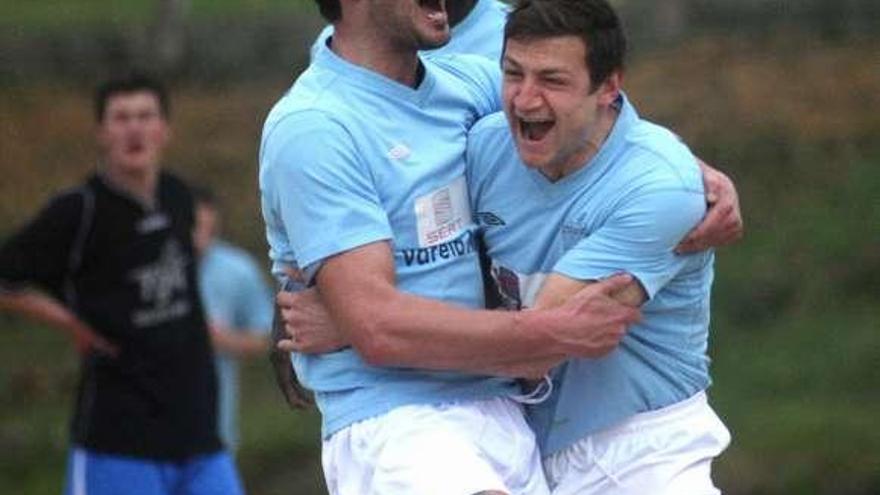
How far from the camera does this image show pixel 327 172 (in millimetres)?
5316

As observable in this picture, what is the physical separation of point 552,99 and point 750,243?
888cm

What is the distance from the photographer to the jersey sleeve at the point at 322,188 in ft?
17.4

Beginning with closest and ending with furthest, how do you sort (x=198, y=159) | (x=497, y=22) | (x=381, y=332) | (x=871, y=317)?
(x=381, y=332) → (x=497, y=22) → (x=871, y=317) → (x=198, y=159)

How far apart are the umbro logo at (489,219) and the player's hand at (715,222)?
0.38 m

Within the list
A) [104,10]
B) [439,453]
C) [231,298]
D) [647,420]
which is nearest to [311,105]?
[439,453]

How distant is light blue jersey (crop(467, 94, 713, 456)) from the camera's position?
539cm

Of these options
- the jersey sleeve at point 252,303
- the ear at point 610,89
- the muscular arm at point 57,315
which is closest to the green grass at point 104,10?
the jersey sleeve at point 252,303

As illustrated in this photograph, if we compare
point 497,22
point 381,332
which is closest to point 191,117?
point 497,22

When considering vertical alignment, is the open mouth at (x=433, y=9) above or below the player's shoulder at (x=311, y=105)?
above

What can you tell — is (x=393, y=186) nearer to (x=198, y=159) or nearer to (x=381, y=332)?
(x=381, y=332)

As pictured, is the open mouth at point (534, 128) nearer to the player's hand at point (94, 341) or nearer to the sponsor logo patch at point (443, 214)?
the sponsor logo patch at point (443, 214)

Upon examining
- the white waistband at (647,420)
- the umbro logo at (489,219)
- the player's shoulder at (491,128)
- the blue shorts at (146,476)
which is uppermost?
the player's shoulder at (491,128)

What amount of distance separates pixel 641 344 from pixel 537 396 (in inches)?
9.6

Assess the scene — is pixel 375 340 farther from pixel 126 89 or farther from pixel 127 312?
pixel 126 89
